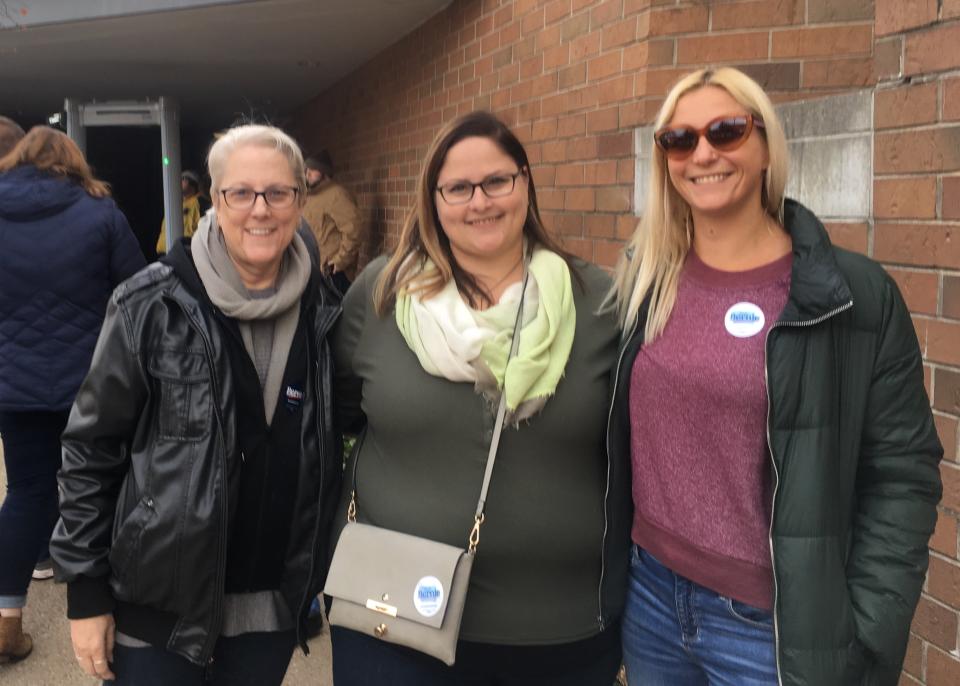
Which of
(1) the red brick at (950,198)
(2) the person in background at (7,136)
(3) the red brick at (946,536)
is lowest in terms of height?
(3) the red brick at (946,536)

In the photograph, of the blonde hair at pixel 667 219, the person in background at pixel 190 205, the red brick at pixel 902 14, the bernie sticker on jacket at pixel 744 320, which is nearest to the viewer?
the bernie sticker on jacket at pixel 744 320

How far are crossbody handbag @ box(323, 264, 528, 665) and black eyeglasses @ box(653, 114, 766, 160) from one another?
52 centimetres

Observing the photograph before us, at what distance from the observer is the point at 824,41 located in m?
3.16

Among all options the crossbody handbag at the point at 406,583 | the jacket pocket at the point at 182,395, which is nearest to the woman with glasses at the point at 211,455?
the jacket pocket at the point at 182,395

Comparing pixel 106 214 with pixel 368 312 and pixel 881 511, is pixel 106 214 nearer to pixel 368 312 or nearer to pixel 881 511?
pixel 368 312

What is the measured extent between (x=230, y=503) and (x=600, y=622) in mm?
881

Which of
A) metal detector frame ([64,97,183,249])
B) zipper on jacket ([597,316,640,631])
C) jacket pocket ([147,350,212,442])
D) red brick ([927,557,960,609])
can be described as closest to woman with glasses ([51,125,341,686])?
jacket pocket ([147,350,212,442])

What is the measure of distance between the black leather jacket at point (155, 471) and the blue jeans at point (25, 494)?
72.5 inches

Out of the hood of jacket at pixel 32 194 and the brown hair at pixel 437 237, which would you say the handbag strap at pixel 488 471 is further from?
the hood of jacket at pixel 32 194

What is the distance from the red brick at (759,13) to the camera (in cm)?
317

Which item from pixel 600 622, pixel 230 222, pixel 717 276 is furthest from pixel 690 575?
pixel 230 222

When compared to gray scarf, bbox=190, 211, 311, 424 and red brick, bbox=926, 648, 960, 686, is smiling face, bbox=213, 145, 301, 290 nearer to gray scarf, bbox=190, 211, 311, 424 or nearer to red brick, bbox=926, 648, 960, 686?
gray scarf, bbox=190, 211, 311, 424

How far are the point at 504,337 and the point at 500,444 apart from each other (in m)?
0.25

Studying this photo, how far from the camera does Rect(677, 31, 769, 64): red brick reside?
319 cm
